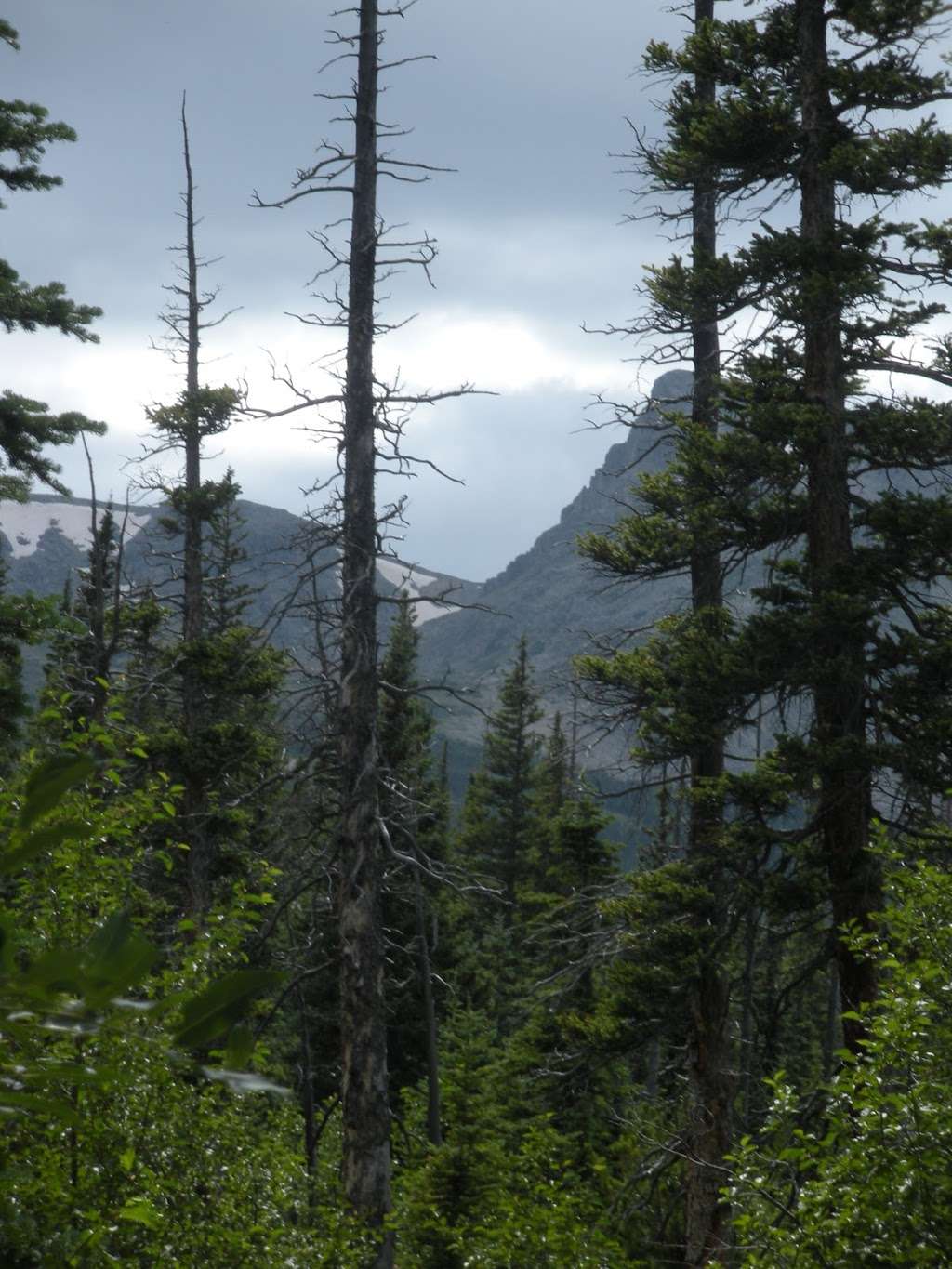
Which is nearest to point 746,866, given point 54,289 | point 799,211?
point 799,211

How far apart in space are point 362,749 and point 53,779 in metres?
9.99

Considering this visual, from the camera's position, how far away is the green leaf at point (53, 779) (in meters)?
0.80

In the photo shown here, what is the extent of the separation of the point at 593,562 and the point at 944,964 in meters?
8.07

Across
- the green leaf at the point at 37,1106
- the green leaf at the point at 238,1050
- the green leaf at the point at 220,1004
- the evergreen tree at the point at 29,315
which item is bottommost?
the green leaf at the point at 37,1106

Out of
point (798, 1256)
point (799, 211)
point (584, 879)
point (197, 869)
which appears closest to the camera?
point (798, 1256)

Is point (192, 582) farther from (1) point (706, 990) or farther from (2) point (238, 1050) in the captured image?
(2) point (238, 1050)

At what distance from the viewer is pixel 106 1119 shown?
6.09m

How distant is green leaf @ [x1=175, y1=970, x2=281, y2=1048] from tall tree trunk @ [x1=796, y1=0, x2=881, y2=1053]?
9021 mm

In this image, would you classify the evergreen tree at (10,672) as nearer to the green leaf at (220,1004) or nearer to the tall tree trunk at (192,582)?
the tall tree trunk at (192,582)

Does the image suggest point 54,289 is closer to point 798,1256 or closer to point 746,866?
point 746,866

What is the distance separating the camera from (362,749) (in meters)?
10.7

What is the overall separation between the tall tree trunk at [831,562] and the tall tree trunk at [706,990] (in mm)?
953

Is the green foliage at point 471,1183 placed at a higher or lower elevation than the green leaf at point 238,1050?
lower

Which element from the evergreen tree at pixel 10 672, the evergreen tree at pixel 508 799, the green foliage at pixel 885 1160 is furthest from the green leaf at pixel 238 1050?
the evergreen tree at pixel 508 799
